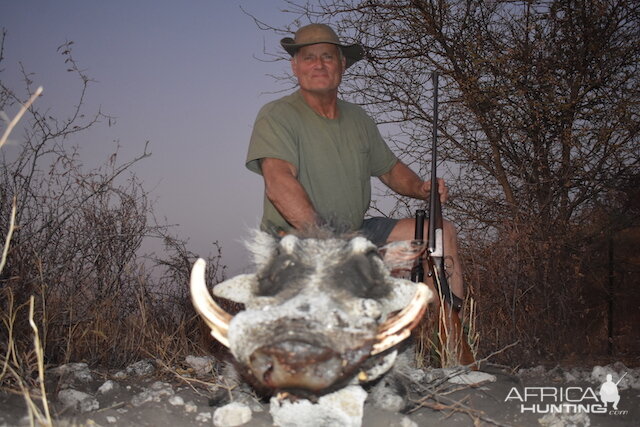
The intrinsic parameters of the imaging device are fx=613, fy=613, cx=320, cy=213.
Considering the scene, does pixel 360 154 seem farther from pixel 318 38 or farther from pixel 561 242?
pixel 561 242

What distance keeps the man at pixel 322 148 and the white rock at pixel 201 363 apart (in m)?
0.96

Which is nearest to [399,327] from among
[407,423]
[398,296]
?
[398,296]

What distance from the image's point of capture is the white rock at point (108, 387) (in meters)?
3.27

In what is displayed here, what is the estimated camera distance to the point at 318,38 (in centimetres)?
444

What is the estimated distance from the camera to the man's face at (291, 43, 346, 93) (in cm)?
447

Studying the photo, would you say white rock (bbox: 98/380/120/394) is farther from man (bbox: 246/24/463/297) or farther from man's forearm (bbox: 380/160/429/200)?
man's forearm (bbox: 380/160/429/200)

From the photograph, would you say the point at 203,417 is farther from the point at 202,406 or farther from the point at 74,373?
the point at 74,373

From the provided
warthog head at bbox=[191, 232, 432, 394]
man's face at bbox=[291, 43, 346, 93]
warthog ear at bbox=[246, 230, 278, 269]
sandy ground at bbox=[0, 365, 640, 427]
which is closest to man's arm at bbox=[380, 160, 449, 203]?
man's face at bbox=[291, 43, 346, 93]

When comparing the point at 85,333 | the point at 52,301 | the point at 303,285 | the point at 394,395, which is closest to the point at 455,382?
the point at 394,395

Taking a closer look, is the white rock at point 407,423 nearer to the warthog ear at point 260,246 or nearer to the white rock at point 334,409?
the white rock at point 334,409

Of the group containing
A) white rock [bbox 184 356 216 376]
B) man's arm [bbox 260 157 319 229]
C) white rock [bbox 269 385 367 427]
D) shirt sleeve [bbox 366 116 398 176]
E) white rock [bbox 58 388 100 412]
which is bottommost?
white rock [bbox 184 356 216 376]

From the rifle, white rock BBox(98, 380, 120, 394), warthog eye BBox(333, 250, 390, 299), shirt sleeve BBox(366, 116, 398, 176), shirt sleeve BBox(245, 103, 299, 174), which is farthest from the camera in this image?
shirt sleeve BBox(366, 116, 398, 176)

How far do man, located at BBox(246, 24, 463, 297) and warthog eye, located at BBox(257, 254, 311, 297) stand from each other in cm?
154

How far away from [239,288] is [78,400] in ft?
3.70
